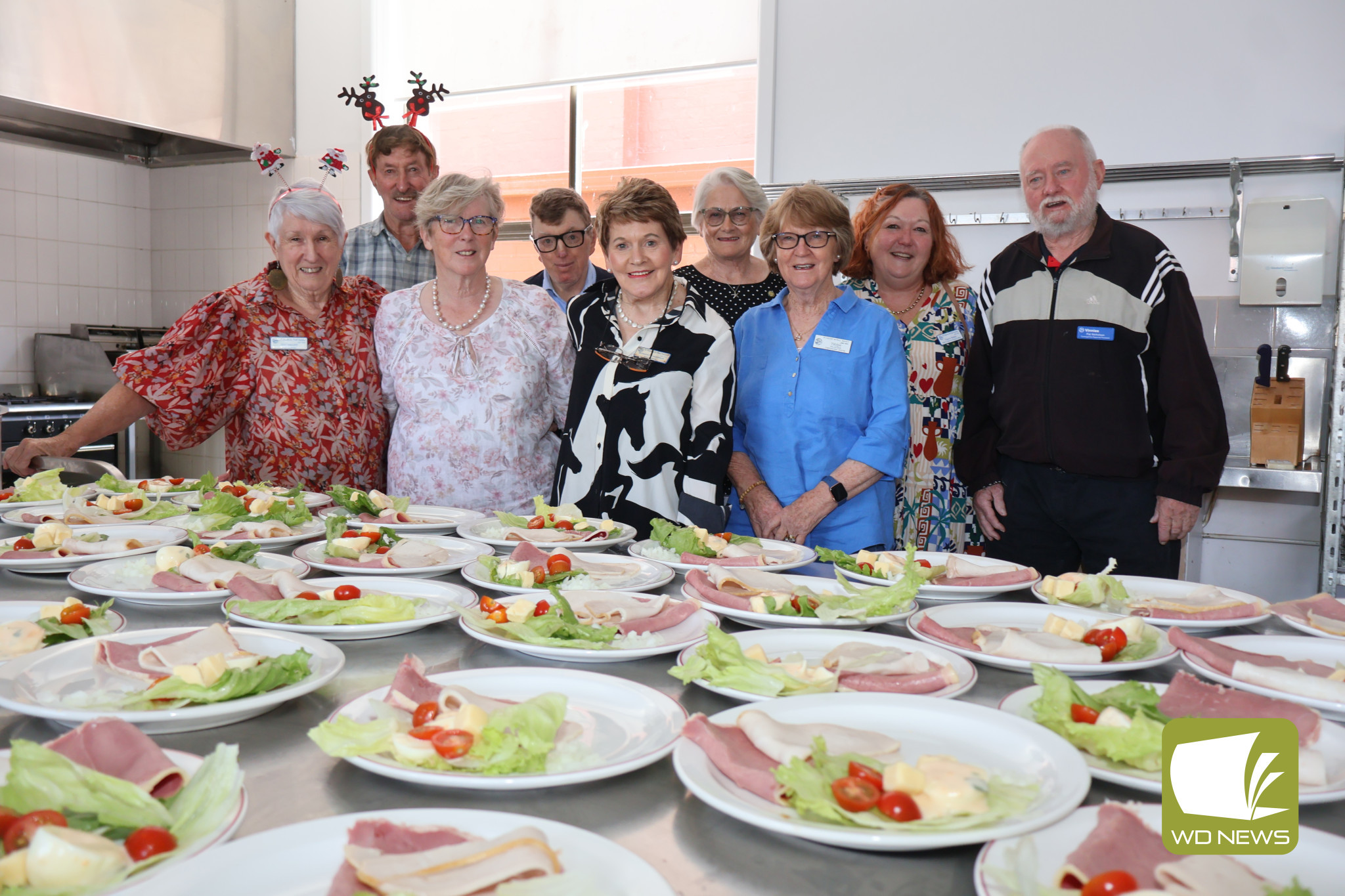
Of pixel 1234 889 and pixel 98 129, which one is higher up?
pixel 98 129

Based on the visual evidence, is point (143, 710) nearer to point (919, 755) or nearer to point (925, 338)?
point (919, 755)

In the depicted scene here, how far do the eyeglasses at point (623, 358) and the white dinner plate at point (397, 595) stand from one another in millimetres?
1078

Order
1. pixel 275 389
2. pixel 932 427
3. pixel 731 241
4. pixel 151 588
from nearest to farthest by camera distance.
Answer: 1. pixel 151 588
2. pixel 275 389
3. pixel 932 427
4. pixel 731 241

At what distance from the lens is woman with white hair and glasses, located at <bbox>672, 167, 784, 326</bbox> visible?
335 cm

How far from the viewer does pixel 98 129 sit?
593 cm

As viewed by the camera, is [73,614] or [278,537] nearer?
[73,614]

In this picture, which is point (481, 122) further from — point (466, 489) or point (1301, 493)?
point (1301, 493)

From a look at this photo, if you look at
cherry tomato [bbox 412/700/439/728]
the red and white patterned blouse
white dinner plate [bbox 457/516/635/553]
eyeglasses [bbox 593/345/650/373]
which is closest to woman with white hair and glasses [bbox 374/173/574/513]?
the red and white patterned blouse

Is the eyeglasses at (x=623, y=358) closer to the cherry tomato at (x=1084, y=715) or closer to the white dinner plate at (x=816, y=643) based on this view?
the white dinner plate at (x=816, y=643)

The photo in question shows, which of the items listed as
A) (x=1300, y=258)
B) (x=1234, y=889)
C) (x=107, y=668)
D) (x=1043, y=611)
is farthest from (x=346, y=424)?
(x=1300, y=258)

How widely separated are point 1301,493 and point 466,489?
3697mm

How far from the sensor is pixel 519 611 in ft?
4.55

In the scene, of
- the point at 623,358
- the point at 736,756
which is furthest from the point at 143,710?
the point at 623,358

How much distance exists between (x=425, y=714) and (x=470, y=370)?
6.34 feet
